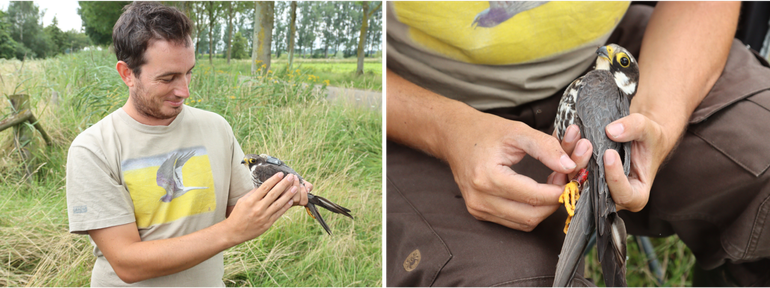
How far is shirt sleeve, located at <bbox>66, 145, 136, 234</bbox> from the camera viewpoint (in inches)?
34.6

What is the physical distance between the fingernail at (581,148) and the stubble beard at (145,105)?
901 millimetres

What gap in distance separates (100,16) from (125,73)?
181 mm

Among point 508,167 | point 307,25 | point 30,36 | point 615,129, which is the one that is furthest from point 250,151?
point 615,129

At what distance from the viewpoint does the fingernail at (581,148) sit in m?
0.97

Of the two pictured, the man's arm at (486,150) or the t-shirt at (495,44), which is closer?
the man's arm at (486,150)

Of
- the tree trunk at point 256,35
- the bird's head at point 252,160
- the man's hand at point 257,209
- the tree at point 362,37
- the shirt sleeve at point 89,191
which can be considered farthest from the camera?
the tree at point 362,37

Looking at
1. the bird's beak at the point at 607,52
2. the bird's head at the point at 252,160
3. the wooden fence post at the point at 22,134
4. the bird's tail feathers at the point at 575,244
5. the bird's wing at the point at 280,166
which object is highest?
the bird's beak at the point at 607,52

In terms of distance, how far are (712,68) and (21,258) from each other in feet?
6.66

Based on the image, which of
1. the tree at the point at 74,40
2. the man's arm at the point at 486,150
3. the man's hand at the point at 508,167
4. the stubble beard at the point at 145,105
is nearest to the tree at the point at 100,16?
the tree at the point at 74,40

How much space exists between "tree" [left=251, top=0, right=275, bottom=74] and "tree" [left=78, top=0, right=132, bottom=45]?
314mm

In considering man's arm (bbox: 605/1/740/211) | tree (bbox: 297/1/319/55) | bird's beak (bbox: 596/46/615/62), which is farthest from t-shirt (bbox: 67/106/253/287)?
man's arm (bbox: 605/1/740/211)

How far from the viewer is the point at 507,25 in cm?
113

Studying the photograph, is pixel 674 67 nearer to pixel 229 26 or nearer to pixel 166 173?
pixel 229 26

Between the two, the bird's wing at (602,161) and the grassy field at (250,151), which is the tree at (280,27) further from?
the bird's wing at (602,161)
